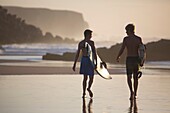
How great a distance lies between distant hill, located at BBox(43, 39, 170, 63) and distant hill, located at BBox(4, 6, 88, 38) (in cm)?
86

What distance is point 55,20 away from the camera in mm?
18000

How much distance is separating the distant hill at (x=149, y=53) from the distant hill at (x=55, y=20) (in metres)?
0.86

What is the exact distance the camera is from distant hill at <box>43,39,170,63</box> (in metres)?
17.1

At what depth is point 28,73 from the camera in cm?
1240

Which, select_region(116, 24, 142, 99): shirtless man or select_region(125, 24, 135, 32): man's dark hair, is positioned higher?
select_region(125, 24, 135, 32): man's dark hair

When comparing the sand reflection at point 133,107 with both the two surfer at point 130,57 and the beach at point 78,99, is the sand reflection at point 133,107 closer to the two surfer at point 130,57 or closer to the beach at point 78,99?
the beach at point 78,99

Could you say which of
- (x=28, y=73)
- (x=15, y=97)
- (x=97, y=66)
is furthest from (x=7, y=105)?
(x=28, y=73)

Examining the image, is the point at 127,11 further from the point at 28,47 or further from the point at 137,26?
the point at 28,47

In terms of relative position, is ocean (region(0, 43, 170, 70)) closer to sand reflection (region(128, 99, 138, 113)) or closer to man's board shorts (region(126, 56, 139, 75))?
man's board shorts (region(126, 56, 139, 75))

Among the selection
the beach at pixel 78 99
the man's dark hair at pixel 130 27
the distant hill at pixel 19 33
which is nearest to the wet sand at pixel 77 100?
the beach at pixel 78 99

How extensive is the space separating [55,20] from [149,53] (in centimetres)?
345

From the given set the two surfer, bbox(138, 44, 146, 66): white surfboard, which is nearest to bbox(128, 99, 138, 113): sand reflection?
the two surfer

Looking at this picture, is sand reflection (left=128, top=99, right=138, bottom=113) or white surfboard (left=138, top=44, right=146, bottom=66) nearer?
sand reflection (left=128, top=99, right=138, bottom=113)

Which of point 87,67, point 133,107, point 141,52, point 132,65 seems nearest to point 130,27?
point 141,52
